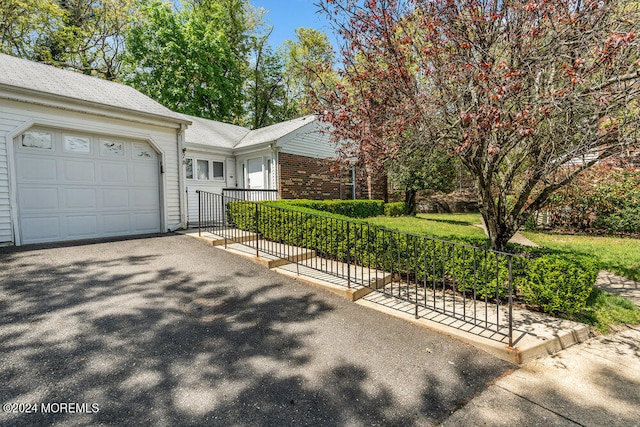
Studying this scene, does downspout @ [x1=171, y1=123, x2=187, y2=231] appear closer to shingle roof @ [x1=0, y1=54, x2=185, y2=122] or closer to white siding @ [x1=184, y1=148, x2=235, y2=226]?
shingle roof @ [x1=0, y1=54, x2=185, y2=122]

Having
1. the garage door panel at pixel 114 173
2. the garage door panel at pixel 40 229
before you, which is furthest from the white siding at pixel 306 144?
the garage door panel at pixel 40 229

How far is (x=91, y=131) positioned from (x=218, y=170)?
4.93 meters

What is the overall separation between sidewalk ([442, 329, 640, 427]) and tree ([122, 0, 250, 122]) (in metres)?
20.2

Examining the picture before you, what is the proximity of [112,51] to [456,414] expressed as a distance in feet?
89.3

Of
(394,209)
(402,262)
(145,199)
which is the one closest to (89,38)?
(145,199)

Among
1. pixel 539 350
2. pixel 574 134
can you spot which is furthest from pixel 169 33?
pixel 539 350

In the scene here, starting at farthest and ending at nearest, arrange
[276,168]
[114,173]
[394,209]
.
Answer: [394,209], [276,168], [114,173]

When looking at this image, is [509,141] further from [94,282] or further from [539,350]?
[94,282]

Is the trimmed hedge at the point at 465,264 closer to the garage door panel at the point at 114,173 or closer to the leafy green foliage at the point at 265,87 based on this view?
the garage door panel at the point at 114,173

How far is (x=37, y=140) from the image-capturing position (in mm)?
6504

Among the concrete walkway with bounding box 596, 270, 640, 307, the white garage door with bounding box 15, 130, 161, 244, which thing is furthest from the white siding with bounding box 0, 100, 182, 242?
the concrete walkway with bounding box 596, 270, 640, 307

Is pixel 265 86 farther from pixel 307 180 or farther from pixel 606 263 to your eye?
pixel 606 263

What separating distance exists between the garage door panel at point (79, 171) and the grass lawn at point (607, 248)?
10.5m

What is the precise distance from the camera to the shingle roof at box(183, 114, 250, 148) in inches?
446
